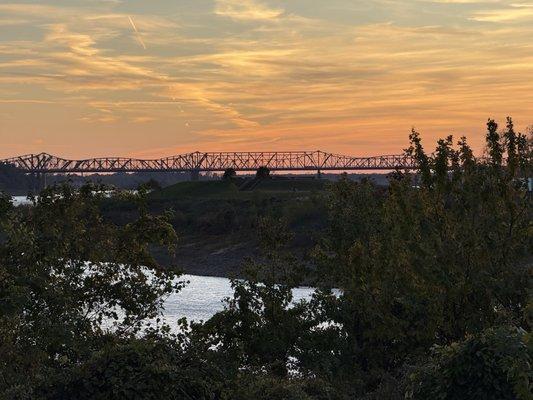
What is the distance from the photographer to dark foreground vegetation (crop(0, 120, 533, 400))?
2122 centimetres

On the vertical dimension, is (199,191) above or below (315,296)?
above

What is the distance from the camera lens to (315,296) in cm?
2552

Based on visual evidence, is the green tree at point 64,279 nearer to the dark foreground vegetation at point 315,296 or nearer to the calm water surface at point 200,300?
the dark foreground vegetation at point 315,296

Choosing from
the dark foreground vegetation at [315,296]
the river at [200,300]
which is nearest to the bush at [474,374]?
the dark foreground vegetation at [315,296]

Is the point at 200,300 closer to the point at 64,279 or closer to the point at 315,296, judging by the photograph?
the point at 315,296

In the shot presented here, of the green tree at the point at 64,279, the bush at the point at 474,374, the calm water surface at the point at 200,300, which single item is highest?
the green tree at the point at 64,279

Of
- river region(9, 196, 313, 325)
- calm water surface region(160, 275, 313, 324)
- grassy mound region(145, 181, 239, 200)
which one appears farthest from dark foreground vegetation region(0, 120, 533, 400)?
grassy mound region(145, 181, 239, 200)

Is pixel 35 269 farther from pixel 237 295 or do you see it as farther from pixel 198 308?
pixel 198 308

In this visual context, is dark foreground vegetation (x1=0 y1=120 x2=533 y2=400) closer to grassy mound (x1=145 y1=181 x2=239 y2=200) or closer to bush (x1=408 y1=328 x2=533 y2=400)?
bush (x1=408 y1=328 x2=533 y2=400)

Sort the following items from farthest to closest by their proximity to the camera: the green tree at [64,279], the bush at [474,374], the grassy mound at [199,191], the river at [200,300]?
the grassy mound at [199,191] → the river at [200,300] → the green tree at [64,279] → the bush at [474,374]

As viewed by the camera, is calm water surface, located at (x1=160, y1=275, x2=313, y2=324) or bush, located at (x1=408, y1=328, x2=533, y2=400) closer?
bush, located at (x1=408, y1=328, x2=533, y2=400)

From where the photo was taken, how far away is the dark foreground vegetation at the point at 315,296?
2122cm

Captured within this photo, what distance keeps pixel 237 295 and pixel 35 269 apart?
553cm

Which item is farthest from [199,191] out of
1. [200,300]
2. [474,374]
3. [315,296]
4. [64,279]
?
[474,374]
